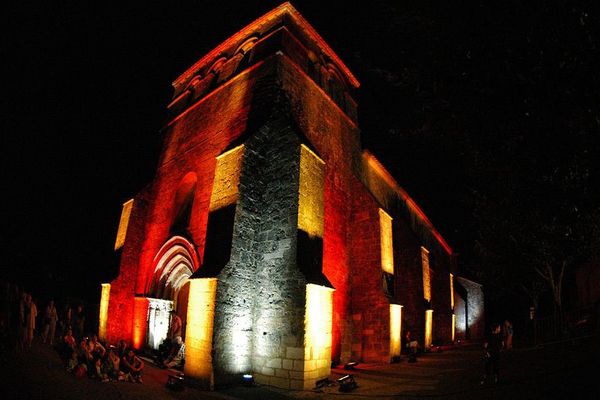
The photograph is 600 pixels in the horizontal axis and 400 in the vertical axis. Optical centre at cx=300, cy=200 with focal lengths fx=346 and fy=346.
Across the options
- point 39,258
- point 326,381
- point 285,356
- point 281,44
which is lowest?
point 326,381

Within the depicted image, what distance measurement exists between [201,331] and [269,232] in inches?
102

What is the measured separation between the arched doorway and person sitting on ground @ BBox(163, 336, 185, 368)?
1.72 metres

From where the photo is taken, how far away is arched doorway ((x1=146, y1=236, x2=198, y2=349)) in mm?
11125

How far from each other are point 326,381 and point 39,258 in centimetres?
1980

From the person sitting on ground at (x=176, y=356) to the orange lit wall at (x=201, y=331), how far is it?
2779mm

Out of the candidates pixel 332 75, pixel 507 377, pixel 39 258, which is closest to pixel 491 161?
pixel 507 377

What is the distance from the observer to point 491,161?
24.2 ft

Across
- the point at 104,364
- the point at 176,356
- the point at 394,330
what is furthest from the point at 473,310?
the point at 104,364

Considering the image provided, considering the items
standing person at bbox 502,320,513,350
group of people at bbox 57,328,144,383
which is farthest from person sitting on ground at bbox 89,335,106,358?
standing person at bbox 502,320,513,350

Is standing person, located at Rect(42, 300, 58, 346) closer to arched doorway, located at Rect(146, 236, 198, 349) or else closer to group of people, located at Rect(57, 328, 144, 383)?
arched doorway, located at Rect(146, 236, 198, 349)

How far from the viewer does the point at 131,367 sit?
7766 millimetres

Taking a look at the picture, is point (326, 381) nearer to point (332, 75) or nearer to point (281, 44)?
point (281, 44)

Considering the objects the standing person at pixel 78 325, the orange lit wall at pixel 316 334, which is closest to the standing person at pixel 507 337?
the orange lit wall at pixel 316 334

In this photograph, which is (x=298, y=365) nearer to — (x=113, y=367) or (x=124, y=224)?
(x=113, y=367)
